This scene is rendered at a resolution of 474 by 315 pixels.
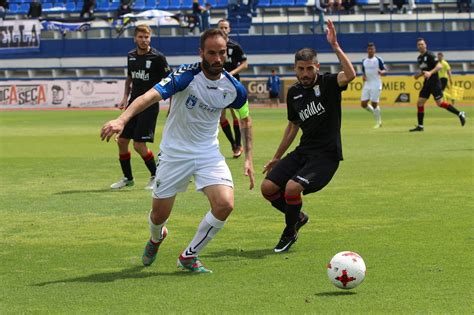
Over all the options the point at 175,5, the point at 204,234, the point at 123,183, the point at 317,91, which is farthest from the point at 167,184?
the point at 175,5

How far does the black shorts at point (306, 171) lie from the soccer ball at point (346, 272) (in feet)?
6.59

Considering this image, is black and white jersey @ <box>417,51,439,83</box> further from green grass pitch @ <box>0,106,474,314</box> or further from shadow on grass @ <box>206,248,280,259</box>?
shadow on grass @ <box>206,248,280,259</box>

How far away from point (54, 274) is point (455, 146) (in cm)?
1549

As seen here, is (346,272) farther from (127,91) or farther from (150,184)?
(127,91)

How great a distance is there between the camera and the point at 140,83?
15.6 m

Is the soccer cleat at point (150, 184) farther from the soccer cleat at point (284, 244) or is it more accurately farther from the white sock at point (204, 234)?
the white sock at point (204, 234)

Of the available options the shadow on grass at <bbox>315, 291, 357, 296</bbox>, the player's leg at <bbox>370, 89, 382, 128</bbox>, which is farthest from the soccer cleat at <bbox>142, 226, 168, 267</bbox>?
the player's leg at <bbox>370, 89, 382, 128</bbox>

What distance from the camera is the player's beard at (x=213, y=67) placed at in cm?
839

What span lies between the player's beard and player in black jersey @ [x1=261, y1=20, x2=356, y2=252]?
1.34 metres

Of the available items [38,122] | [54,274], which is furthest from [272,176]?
[38,122]

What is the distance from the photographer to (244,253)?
9.66 metres

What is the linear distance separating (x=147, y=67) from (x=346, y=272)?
843cm

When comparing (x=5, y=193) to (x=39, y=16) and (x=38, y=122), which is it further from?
(x=39, y=16)

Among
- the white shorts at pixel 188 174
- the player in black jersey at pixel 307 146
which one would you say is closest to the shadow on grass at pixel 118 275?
the white shorts at pixel 188 174
